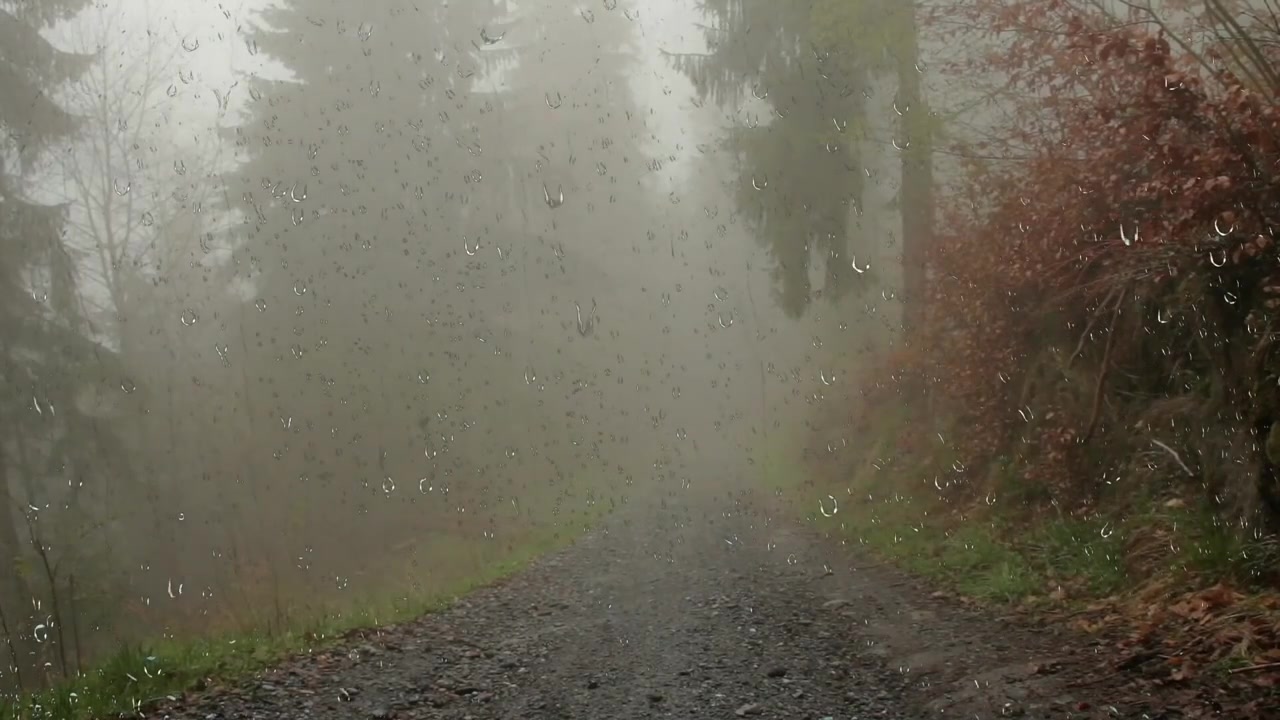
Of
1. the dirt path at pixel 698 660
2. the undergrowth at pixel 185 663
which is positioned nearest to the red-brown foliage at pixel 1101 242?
the dirt path at pixel 698 660

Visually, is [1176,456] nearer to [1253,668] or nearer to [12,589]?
[1253,668]

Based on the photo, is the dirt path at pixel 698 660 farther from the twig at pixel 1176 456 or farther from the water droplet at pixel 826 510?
the water droplet at pixel 826 510

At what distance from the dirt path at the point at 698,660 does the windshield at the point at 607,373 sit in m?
0.05

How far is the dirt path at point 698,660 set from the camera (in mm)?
5094

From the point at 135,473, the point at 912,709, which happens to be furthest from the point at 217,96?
the point at 912,709

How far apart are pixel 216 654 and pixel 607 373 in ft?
76.0

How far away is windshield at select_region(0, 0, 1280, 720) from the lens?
231 inches

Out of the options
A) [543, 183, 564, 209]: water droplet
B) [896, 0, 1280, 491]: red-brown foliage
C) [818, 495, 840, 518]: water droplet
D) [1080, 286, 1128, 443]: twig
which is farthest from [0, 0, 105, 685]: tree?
[1080, 286, 1128, 443]: twig

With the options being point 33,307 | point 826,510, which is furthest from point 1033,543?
point 33,307

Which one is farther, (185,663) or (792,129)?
(792,129)

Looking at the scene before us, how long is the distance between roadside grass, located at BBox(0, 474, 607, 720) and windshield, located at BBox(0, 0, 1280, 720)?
59 mm

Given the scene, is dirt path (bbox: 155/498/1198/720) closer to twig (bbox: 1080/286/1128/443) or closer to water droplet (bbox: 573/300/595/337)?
twig (bbox: 1080/286/1128/443)

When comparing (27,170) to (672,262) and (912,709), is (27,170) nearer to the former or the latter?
(912,709)

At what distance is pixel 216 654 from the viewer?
6594 millimetres
